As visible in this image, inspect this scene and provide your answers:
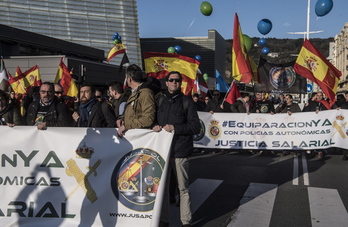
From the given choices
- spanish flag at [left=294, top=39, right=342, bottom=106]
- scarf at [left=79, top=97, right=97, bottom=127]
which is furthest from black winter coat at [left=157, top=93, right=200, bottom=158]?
spanish flag at [left=294, top=39, right=342, bottom=106]

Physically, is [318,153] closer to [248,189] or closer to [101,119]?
[248,189]

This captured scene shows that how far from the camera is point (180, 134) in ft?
15.9

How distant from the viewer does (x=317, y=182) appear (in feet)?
25.7

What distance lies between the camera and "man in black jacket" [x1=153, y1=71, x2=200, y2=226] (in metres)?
4.89

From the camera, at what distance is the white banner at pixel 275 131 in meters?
10.7

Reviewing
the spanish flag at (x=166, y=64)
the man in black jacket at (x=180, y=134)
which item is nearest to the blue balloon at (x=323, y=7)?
the spanish flag at (x=166, y=64)

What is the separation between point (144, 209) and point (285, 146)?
732 centimetres

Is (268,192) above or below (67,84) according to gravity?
below

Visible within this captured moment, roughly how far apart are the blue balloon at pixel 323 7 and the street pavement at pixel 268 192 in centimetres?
822

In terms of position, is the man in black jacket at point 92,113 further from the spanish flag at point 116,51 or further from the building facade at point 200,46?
the building facade at point 200,46

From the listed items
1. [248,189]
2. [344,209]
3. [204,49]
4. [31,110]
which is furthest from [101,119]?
[204,49]

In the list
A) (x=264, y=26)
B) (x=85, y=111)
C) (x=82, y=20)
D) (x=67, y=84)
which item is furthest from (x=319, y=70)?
(x=82, y=20)

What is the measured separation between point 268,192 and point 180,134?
9.35 feet

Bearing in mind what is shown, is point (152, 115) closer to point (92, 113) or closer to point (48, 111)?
point (92, 113)
